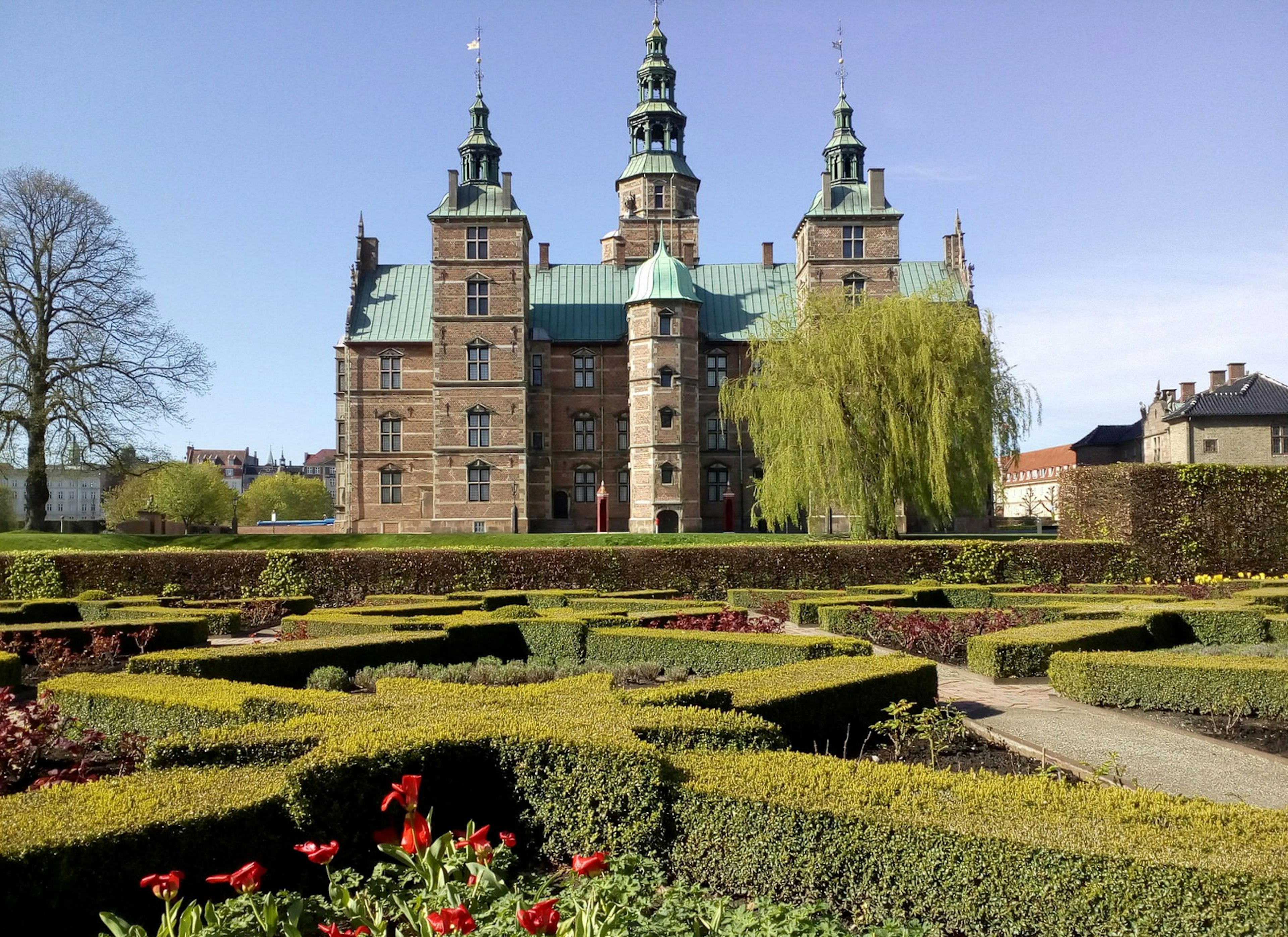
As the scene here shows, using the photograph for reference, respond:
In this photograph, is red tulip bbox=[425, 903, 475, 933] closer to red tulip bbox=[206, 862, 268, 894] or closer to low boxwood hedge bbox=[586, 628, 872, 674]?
red tulip bbox=[206, 862, 268, 894]

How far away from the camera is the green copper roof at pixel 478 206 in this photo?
40.4 metres

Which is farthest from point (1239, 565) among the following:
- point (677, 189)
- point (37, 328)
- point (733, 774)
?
point (37, 328)

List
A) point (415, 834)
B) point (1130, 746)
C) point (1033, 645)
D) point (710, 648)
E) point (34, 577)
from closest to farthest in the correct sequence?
1. point (415, 834)
2. point (1130, 746)
3. point (1033, 645)
4. point (710, 648)
5. point (34, 577)

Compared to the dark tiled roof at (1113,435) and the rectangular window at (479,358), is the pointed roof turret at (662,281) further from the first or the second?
the dark tiled roof at (1113,435)

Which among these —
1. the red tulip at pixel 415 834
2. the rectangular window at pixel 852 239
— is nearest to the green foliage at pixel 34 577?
the red tulip at pixel 415 834

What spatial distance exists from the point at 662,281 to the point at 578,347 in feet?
19.4

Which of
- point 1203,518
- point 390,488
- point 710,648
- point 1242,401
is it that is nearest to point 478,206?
point 390,488

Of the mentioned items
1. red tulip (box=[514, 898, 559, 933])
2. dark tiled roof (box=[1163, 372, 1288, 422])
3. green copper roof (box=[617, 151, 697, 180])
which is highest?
green copper roof (box=[617, 151, 697, 180])

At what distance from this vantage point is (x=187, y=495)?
5962 centimetres

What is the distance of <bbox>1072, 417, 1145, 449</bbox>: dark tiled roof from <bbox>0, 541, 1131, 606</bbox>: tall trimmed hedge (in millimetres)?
49311

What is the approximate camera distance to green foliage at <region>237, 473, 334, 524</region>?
84438 mm

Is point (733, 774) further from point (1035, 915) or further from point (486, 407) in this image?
point (486, 407)

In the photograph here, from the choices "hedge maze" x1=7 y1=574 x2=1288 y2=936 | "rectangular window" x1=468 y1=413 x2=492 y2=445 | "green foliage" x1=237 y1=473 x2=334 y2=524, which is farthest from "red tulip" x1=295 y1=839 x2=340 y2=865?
"green foliage" x1=237 y1=473 x2=334 y2=524

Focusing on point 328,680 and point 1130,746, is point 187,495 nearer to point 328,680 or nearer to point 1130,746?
point 328,680
